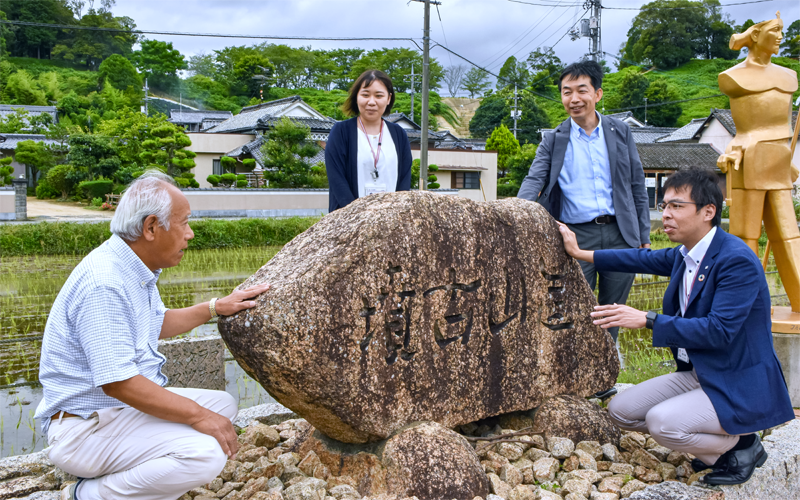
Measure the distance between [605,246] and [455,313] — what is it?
140 centimetres

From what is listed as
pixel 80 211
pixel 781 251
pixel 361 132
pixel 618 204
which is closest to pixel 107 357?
pixel 361 132

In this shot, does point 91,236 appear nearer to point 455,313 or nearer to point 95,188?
point 455,313

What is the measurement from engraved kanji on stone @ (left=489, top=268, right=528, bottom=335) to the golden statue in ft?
8.69

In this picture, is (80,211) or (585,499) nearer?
(585,499)

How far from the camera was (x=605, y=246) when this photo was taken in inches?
157

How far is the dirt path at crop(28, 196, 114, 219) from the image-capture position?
2017 centimetres

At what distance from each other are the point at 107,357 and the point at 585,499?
216 cm

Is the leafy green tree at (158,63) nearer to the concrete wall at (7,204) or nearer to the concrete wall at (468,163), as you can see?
the concrete wall at (468,163)

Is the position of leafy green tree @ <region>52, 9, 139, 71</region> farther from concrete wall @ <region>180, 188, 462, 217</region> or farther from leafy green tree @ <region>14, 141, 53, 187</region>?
concrete wall @ <region>180, 188, 462, 217</region>

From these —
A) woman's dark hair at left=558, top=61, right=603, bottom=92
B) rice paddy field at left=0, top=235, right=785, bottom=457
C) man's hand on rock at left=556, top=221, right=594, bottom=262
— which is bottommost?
rice paddy field at left=0, top=235, right=785, bottom=457

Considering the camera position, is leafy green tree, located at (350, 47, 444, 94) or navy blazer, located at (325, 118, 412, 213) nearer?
navy blazer, located at (325, 118, 412, 213)

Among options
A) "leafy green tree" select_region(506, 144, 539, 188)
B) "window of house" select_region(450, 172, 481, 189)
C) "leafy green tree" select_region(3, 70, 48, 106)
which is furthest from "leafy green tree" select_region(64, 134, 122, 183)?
"leafy green tree" select_region(506, 144, 539, 188)

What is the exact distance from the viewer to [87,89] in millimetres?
48094

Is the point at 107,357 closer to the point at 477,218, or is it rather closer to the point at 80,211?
the point at 477,218
